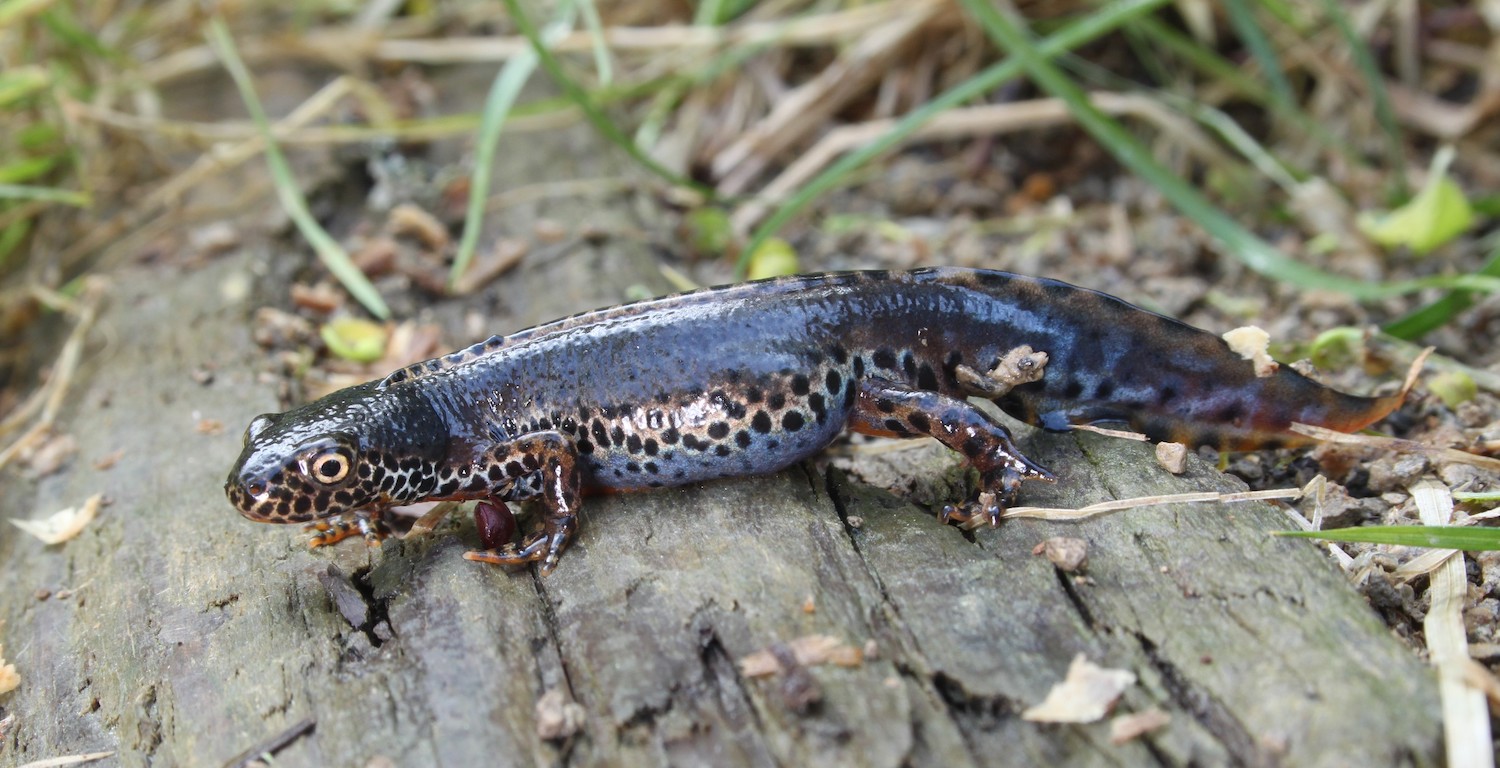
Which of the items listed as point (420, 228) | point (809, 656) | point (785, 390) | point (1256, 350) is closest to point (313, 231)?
point (420, 228)

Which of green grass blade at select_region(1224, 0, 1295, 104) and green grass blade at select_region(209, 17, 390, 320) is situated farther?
green grass blade at select_region(1224, 0, 1295, 104)

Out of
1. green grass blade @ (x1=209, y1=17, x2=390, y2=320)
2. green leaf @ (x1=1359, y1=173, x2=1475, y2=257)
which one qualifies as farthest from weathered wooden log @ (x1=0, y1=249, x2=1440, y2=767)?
green leaf @ (x1=1359, y1=173, x2=1475, y2=257)

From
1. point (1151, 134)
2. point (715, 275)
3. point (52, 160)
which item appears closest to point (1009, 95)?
point (1151, 134)

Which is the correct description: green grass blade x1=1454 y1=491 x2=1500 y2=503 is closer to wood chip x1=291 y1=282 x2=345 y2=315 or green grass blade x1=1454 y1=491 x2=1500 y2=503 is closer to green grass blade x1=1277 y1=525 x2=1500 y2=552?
green grass blade x1=1277 y1=525 x2=1500 y2=552

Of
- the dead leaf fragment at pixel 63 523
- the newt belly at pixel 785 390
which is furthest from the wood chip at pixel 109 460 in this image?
the newt belly at pixel 785 390

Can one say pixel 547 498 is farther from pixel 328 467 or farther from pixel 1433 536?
pixel 1433 536

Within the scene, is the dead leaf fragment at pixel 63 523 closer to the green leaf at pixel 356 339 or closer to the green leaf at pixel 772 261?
the green leaf at pixel 356 339

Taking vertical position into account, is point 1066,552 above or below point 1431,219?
below
